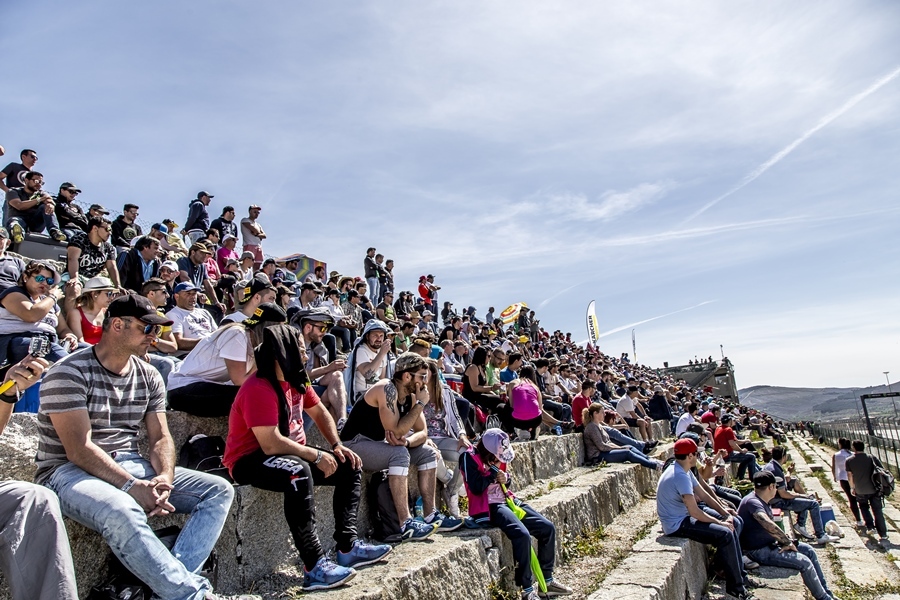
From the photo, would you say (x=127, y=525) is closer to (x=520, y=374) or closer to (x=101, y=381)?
(x=101, y=381)

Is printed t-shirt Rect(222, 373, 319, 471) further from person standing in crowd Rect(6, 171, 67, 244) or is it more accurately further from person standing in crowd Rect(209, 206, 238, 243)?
person standing in crowd Rect(209, 206, 238, 243)

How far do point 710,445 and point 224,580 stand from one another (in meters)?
14.0

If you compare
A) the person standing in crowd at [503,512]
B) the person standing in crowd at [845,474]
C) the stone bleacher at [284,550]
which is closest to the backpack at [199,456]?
the stone bleacher at [284,550]

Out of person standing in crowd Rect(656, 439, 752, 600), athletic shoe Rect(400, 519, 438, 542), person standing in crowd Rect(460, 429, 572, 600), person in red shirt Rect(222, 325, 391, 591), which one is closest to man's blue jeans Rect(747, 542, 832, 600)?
person standing in crowd Rect(656, 439, 752, 600)

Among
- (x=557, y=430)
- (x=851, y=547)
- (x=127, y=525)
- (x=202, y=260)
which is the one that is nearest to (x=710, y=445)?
(x=851, y=547)

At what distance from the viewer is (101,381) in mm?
2990

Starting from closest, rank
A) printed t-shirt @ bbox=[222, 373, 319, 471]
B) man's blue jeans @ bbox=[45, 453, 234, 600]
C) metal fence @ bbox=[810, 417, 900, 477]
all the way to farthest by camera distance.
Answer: man's blue jeans @ bbox=[45, 453, 234, 600] < printed t-shirt @ bbox=[222, 373, 319, 471] < metal fence @ bbox=[810, 417, 900, 477]

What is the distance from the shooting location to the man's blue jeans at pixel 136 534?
2584 millimetres

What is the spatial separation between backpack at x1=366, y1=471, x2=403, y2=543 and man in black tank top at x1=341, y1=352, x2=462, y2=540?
0.04 metres

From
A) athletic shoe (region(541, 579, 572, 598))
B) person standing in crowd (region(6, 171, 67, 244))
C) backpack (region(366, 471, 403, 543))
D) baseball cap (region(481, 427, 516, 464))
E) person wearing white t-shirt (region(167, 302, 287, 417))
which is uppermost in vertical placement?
person standing in crowd (region(6, 171, 67, 244))

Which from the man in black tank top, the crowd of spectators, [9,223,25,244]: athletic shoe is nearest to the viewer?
the crowd of spectators

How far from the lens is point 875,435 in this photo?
23.9 m

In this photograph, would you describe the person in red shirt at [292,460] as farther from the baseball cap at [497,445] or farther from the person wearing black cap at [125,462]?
the baseball cap at [497,445]

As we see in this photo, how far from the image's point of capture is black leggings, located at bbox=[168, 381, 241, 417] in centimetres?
397
